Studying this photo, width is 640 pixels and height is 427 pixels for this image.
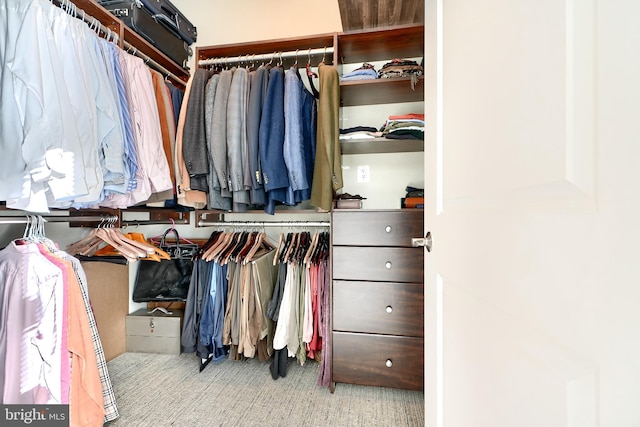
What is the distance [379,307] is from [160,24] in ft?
7.41

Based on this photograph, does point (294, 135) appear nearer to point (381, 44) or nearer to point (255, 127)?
point (255, 127)

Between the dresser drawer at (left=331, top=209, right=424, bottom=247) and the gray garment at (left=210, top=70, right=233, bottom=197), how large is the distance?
64 cm

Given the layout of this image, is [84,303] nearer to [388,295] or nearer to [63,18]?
[63,18]

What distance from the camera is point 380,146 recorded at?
176 centimetres

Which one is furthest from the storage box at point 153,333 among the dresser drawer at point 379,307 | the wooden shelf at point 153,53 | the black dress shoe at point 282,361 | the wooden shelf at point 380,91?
the wooden shelf at point 380,91

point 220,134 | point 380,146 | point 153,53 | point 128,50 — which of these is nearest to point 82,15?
point 128,50

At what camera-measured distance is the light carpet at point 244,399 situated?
132cm

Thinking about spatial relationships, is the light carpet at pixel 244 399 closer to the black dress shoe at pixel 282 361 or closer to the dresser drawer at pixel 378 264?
the black dress shoe at pixel 282 361

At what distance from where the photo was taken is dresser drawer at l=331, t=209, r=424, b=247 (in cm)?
142
